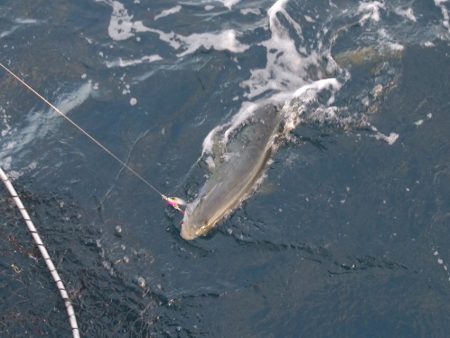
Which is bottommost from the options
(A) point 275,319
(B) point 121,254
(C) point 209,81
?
(A) point 275,319

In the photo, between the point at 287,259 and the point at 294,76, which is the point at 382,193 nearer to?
the point at 287,259

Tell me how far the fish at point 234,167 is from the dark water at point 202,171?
19 cm

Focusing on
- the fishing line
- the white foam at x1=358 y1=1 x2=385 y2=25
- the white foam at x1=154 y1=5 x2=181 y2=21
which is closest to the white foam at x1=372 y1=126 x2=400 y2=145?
the white foam at x1=358 y1=1 x2=385 y2=25

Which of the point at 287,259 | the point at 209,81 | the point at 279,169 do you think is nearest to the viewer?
the point at 287,259

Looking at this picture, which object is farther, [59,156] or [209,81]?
[209,81]

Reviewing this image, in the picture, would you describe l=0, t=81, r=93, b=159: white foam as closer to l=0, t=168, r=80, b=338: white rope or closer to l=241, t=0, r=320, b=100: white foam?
l=0, t=168, r=80, b=338: white rope

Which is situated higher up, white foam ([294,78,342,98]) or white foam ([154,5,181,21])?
white foam ([154,5,181,21])

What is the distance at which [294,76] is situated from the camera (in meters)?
8.45

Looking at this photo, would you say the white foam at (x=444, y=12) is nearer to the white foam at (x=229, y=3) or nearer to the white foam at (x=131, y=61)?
the white foam at (x=229, y=3)

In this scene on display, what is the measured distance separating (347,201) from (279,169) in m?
1.01

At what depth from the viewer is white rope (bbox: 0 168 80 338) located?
6.52 metres

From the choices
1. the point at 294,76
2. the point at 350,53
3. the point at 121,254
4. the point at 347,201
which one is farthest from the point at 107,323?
the point at 350,53

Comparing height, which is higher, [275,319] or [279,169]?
[279,169]

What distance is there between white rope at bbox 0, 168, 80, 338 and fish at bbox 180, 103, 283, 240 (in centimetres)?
161
